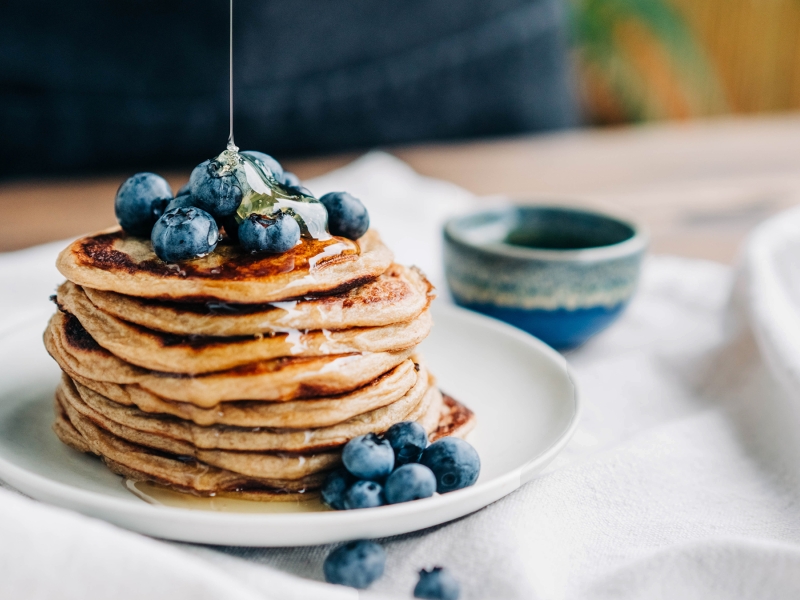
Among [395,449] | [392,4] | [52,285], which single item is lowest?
[52,285]

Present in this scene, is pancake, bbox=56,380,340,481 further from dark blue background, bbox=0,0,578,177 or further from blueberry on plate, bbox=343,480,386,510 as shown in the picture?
dark blue background, bbox=0,0,578,177

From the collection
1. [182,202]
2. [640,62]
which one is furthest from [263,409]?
[640,62]

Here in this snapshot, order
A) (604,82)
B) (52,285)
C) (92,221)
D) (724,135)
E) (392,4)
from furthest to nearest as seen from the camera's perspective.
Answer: (604,82), (724,135), (392,4), (92,221), (52,285)

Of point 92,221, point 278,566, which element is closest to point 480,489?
point 278,566

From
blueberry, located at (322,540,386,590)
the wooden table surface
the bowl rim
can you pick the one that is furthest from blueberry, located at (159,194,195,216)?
the wooden table surface

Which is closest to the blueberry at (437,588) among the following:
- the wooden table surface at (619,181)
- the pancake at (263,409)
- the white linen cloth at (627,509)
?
the white linen cloth at (627,509)

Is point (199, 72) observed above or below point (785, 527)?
above

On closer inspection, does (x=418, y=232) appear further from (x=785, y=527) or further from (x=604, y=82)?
(x=604, y=82)

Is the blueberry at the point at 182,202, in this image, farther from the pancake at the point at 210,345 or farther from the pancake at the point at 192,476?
the pancake at the point at 192,476

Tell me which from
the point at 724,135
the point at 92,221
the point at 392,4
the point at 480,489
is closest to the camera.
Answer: the point at 480,489
